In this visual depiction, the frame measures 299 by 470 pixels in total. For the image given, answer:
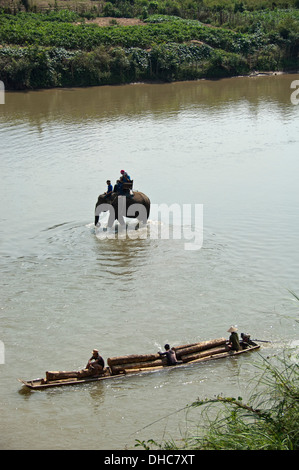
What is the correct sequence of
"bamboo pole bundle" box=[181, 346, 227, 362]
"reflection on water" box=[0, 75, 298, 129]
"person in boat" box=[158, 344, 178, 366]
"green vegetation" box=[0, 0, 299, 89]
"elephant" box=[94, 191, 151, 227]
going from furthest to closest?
1. "green vegetation" box=[0, 0, 299, 89]
2. "reflection on water" box=[0, 75, 298, 129]
3. "elephant" box=[94, 191, 151, 227]
4. "bamboo pole bundle" box=[181, 346, 227, 362]
5. "person in boat" box=[158, 344, 178, 366]

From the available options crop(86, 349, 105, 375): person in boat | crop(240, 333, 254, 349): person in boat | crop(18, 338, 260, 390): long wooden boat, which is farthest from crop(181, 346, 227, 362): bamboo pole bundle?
crop(86, 349, 105, 375): person in boat

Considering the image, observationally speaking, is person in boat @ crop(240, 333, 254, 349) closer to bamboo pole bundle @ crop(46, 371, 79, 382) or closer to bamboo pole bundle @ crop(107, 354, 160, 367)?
bamboo pole bundle @ crop(107, 354, 160, 367)

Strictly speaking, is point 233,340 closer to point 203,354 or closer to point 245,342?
point 245,342

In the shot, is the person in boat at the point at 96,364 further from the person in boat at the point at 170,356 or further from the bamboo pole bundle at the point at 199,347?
the bamboo pole bundle at the point at 199,347

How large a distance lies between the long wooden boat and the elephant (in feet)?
26.9

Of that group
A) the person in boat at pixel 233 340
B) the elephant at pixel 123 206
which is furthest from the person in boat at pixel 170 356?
the elephant at pixel 123 206

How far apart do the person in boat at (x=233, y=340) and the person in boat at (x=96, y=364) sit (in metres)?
2.70

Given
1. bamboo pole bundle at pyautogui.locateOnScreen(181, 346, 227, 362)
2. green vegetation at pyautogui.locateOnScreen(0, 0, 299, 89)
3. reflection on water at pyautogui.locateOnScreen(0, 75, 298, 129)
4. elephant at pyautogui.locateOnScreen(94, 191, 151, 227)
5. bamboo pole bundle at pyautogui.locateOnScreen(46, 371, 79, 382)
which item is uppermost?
green vegetation at pyautogui.locateOnScreen(0, 0, 299, 89)

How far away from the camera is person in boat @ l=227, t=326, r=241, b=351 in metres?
13.4

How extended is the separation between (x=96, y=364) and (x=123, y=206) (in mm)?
8991

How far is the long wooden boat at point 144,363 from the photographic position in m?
12.5

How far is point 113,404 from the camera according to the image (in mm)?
12180

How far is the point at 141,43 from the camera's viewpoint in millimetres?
52781

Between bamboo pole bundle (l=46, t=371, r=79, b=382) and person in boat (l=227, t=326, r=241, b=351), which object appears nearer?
bamboo pole bundle (l=46, t=371, r=79, b=382)
